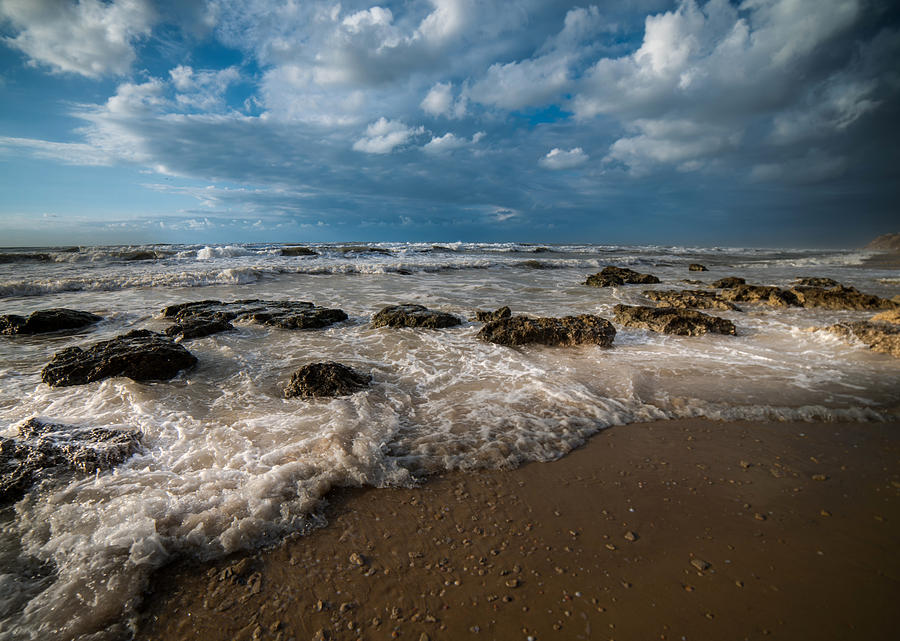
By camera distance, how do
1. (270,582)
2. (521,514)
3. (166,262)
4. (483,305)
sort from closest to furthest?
(270,582)
(521,514)
(483,305)
(166,262)

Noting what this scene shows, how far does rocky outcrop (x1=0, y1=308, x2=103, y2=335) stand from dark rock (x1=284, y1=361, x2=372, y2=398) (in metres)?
6.34

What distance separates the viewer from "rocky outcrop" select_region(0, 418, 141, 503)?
2.56 m

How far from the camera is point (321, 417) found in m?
3.57

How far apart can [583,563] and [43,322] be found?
9.88 m

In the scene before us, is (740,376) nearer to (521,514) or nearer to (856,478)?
(856,478)

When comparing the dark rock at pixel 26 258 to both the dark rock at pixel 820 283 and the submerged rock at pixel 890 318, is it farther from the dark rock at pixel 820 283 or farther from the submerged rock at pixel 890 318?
the dark rock at pixel 820 283

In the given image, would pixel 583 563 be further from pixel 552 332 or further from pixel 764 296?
pixel 764 296

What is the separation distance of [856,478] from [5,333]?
38.5 ft

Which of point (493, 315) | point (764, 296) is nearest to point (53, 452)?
point (493, 315)

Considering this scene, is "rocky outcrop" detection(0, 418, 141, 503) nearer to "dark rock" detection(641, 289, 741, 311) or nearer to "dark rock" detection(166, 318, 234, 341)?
"dark rock" detection(166, 318, 234, 341)

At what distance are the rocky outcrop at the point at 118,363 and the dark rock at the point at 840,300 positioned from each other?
13.3 meters

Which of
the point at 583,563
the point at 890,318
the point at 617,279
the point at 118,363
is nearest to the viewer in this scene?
the point at 583,563

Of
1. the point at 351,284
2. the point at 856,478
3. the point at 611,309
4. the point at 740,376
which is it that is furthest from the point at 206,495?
the point at 351,284

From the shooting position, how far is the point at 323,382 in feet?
13.7
